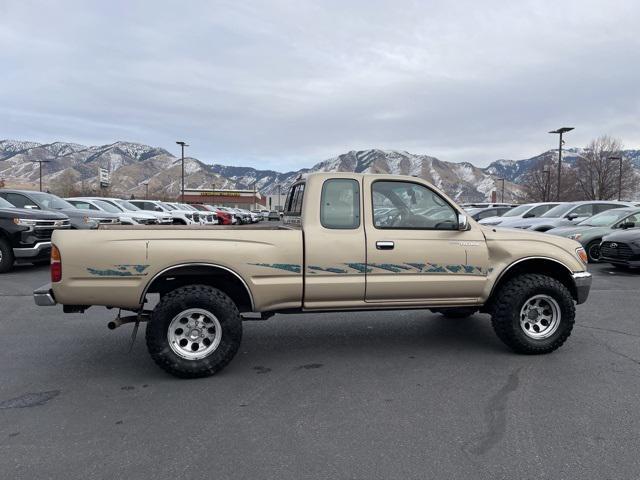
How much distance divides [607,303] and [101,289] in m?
7.32

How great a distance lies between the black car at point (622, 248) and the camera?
10.1 m

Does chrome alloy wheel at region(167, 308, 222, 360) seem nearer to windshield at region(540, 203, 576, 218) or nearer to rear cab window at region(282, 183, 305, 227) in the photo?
rear cab window at region(282, 183, 305, 227)

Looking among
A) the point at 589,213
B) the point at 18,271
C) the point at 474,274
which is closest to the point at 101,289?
the point at 474,274

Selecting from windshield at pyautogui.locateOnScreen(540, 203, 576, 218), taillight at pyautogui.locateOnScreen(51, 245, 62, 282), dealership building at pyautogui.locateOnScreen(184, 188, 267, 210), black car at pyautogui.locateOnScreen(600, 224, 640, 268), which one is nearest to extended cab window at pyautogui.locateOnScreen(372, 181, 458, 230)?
taillight at pyautogui.locateOnScreen(51, 245, 62, 282)

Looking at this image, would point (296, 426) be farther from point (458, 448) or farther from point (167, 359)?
point (167, 359)

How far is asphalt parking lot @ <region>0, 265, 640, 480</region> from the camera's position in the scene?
9.66ft

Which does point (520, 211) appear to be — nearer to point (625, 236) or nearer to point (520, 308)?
point (625, 236)

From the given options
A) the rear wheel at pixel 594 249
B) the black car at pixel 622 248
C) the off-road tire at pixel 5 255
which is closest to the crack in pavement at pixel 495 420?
the black car at pixel 622 248

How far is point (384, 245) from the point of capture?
4660 millimetres

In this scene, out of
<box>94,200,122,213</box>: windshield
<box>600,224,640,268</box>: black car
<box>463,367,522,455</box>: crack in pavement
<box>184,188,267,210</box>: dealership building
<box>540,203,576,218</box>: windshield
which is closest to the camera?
<box>463,367,522,455</box>: crack in pavement

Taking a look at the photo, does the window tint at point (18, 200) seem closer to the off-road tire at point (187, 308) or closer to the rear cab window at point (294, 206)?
the rear cab window at point (294, 206)

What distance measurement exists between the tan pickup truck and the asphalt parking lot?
1.52 ft

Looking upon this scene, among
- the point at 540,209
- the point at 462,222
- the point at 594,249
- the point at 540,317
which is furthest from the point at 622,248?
the point at 540,209

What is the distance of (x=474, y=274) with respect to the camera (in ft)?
16.0
